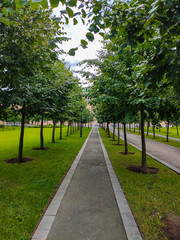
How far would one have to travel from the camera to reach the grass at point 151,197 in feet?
10.4

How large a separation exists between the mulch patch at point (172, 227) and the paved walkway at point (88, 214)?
0.60 meters

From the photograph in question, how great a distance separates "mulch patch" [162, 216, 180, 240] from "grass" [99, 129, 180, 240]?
0.31 feet

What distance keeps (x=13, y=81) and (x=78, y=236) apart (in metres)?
5.30

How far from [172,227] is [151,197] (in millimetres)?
1266

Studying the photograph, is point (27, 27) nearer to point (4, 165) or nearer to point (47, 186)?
point (47, 186)

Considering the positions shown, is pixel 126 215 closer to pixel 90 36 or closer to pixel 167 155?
pixel 90 36

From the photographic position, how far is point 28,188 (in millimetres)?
4895

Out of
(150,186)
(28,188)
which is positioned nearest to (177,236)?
(150,186)

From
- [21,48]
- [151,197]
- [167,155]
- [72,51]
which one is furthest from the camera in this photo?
[167,155]

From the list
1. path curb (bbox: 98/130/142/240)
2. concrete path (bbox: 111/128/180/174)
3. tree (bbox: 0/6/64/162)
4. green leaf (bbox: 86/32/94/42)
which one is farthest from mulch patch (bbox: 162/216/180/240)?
tree (bbox: 0/6/64/162)

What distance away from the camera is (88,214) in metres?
3.52

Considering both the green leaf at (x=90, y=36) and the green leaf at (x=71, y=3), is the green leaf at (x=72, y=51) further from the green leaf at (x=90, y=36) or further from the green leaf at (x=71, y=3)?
the green leaf at (x=71, y=3)

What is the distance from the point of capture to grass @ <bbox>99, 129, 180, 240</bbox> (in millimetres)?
3171

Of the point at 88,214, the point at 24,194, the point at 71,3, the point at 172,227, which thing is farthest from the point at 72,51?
the point at 24,194
